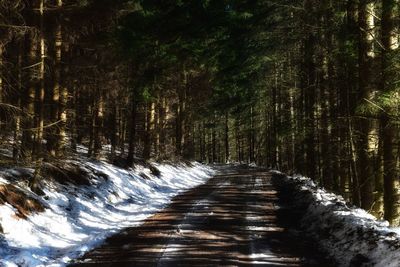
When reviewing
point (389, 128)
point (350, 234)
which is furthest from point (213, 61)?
point (350, 234)

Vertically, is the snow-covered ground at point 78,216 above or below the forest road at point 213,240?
above

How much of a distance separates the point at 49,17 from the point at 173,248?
32.4 ft

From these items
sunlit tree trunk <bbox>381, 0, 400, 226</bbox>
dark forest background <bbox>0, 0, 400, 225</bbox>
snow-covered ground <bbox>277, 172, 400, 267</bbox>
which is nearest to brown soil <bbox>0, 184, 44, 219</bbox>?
dark forest background <bbox>0, 0, 400, 225</bbox>

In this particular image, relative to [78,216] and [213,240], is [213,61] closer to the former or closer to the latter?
[78,216]

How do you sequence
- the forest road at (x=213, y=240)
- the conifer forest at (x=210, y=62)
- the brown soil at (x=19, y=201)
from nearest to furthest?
the forest road at (x=213, y=240) → the conifer forest at (x=210, y=62) → the brown soil at (x=19, y=201)

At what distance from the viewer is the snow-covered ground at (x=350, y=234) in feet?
28.0

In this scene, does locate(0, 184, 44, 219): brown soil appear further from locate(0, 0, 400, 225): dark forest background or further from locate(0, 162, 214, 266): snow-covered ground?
locate(0, 0, 400, 225): dark forest background

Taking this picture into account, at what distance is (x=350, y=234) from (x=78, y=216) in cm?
818

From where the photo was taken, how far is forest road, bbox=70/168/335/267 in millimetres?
9898

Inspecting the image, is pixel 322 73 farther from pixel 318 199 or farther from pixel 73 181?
pixel 73 181

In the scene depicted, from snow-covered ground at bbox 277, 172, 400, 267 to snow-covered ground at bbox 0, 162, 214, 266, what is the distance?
5752mm

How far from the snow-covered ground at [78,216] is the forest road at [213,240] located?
776 mm

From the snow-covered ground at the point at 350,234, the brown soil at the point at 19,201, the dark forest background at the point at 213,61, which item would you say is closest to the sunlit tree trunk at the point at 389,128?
the dark forest background at the point at 213,61

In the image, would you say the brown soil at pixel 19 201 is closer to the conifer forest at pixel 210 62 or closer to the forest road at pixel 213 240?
the conifer forest at pixel 210 62
